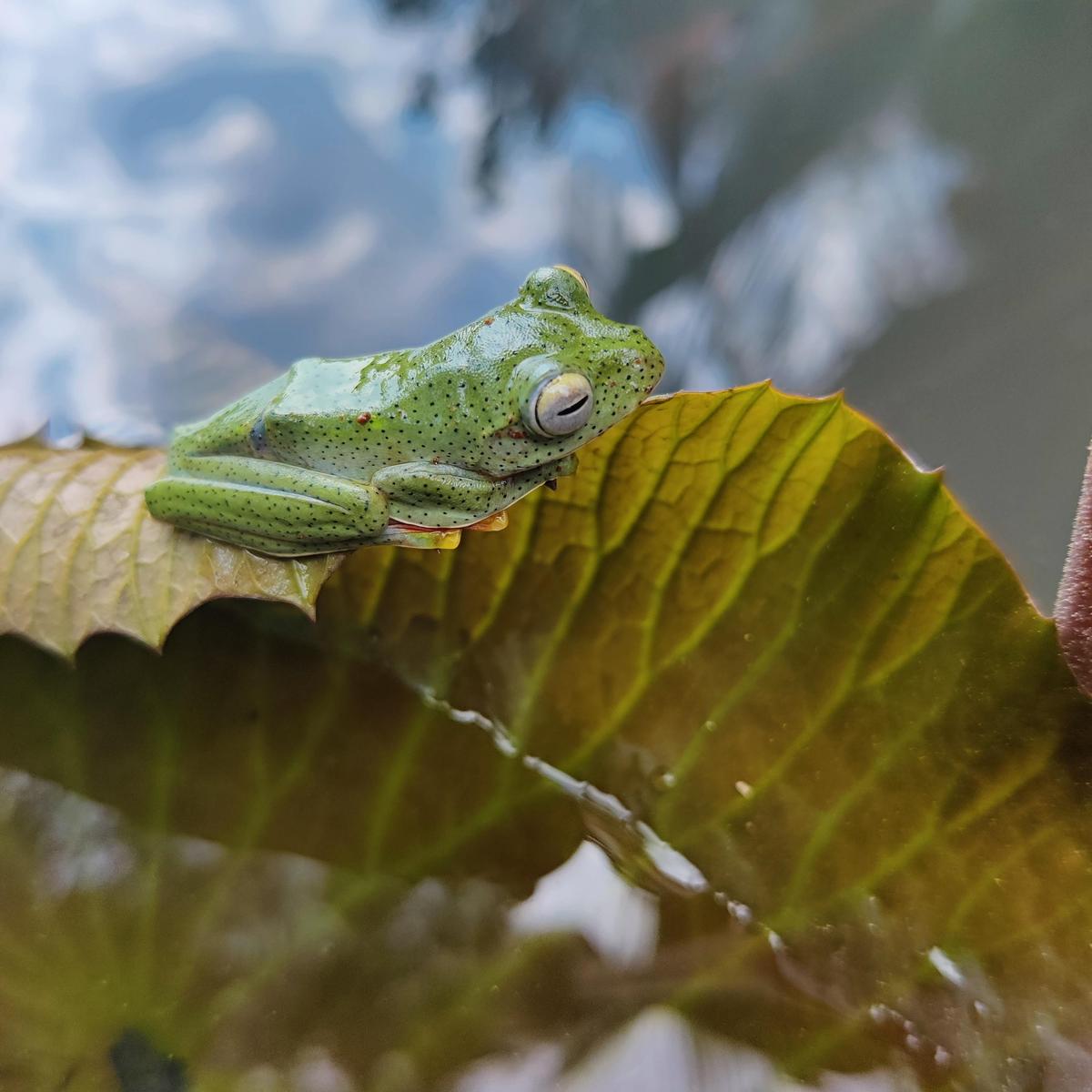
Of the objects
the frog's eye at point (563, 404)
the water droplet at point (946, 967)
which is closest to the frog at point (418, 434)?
the frog's eye at point (563, 404)

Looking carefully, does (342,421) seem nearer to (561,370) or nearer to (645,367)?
(561,370)

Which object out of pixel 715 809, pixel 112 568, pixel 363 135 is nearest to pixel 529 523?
pixel 715 809

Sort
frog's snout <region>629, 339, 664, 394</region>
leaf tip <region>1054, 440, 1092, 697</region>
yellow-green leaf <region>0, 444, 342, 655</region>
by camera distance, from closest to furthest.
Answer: leaf tip <region>1054, 440, 1092, 697</region>
yellow-green leaf <region>0, 444, 342, 655</region>
frog's snout <region>629, 339, 664, 394</region>

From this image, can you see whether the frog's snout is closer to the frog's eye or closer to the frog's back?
the frog's eye

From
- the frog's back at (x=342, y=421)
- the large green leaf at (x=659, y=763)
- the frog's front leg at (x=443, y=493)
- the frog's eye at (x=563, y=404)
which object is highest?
the frog's back at (x=342, y=421)

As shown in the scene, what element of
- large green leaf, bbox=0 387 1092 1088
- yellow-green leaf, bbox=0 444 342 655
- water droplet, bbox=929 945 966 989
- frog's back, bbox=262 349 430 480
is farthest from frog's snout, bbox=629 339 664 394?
water droplet, bbox=929 945 966 989

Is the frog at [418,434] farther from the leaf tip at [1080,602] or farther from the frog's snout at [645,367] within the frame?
the leaf tip at [1080,602]

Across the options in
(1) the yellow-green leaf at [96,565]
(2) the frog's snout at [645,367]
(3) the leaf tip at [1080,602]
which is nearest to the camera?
(3) the leaf tip at [1080,602]

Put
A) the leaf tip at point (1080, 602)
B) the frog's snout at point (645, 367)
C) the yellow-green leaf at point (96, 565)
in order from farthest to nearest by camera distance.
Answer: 1. the frog's snout at point (645, 367)
2. the yellow-green leaf at point (96, 565)
3. the leaf tip at point (1080, 602)
